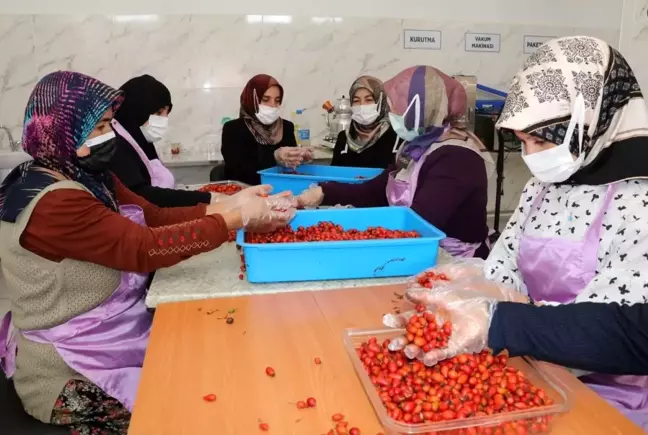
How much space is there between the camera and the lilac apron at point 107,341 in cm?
171

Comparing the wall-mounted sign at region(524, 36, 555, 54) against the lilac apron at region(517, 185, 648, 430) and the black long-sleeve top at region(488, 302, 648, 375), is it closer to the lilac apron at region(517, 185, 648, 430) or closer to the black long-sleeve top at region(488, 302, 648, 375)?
the lilac apron at region(517, 185, 648, 430)

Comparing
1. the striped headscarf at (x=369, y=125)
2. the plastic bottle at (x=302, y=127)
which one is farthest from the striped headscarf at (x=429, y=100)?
the plastic bottle at (x=302, y=127)

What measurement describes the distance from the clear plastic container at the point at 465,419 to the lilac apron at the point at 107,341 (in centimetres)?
83

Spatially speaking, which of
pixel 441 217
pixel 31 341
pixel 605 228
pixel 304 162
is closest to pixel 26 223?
pixel 31 341

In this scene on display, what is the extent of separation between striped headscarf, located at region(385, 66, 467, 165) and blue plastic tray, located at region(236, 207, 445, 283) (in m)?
0.62

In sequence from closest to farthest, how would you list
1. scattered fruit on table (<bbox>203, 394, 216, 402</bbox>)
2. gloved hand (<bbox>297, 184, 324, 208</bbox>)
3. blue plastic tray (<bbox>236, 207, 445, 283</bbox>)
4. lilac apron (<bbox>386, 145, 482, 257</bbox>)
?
1. scattered fruit on table (<bbox>203, 394, 216, 402</bbox>)
2. blue plastic tray (<bbox>236, 207, 445, 283</bbox>)
3. lilac apron (<bbox>386, 145, 482, 257</bbox>)
4. gloved hand (<bbox>297, 184, 324, 208</bbox>)

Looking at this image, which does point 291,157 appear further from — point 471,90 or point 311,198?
point 471,90

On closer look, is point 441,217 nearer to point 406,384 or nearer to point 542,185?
point 542,185

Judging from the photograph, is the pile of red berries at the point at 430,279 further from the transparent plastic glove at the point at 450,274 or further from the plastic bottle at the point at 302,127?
the plastic bottle at the point at 302,127

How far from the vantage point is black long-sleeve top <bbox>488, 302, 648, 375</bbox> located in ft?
4.03

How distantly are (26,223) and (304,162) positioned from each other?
95.8 inches

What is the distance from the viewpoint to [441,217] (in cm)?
220

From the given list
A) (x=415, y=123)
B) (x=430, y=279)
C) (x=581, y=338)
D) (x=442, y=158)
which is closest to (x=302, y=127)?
(x=415, y=123)

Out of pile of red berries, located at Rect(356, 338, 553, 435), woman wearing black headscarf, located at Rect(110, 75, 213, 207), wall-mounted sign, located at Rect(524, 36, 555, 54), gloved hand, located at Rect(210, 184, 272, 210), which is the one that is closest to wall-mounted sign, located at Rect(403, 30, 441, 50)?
wall-mounted sign, located at Rect(524, 36, 555, 54)
